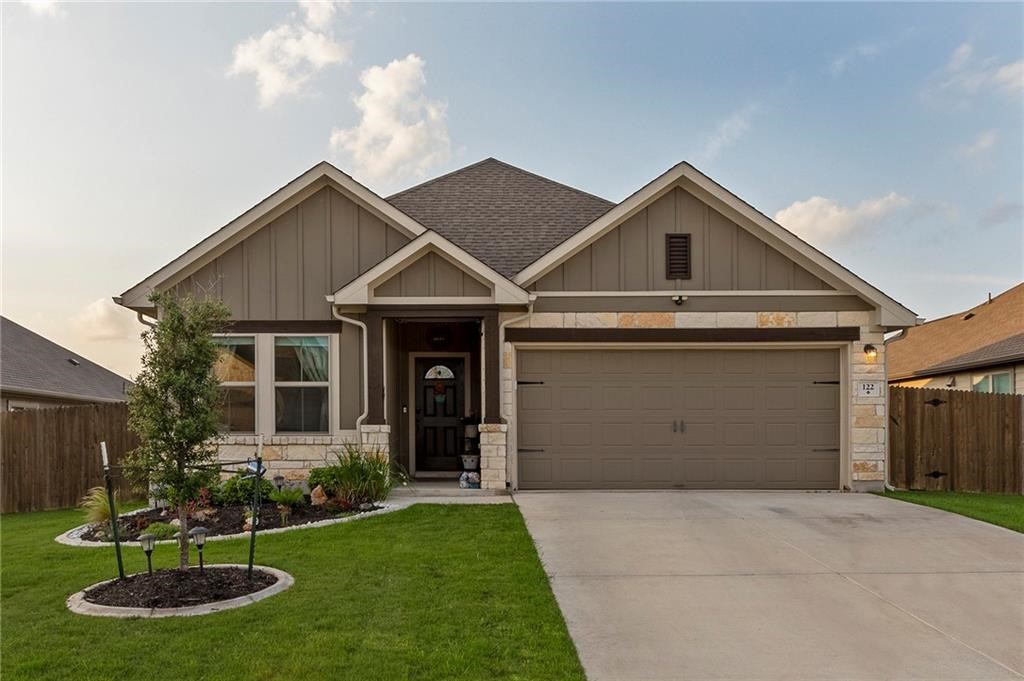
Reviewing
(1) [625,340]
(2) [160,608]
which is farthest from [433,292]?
(2) [160,608]

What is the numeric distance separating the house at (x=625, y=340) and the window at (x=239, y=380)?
0.07 ft

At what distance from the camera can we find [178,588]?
5195 millimetres

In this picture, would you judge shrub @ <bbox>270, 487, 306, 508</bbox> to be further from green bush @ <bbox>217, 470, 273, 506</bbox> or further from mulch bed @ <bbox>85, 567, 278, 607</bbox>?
mulch bed @ <bbox>85, 567, 278, 607</bbox>

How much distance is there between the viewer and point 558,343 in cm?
1035

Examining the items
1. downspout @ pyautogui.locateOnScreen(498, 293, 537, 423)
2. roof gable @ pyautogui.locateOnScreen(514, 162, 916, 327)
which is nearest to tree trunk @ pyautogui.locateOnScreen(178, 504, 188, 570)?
downspout @ pyautogui.locateOnScreen(498, 293, 537, 423)

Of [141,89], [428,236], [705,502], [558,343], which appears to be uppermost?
[141,89]

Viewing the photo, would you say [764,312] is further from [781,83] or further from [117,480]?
[117,480]

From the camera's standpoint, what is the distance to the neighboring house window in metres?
14.6

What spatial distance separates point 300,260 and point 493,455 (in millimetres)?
4348

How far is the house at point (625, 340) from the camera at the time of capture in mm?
10164

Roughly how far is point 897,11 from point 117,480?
16.0 m

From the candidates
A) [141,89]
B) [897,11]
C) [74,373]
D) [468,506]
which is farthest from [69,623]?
[74,373]

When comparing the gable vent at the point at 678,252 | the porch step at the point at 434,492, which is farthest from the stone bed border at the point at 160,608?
the gable vent at the point at 678,252

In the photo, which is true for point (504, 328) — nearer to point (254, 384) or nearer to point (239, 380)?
point (254, 384)
